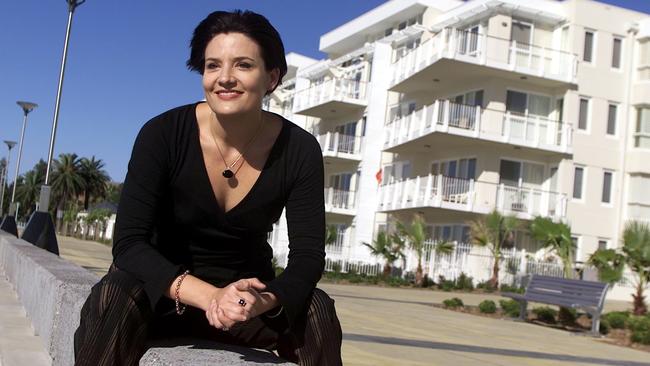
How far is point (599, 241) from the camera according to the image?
3056 cm

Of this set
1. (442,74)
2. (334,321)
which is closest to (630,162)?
(442,74)

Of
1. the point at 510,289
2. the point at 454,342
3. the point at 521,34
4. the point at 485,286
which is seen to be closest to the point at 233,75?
the point at 454,342

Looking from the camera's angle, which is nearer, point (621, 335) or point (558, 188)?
point (621, 335)

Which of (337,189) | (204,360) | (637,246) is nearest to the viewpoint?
(204,360)

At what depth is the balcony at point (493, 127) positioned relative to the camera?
28.9 metres

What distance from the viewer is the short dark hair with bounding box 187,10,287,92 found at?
2.63 meters

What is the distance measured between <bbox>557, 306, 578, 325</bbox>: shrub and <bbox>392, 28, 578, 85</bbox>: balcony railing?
16737 millimetres

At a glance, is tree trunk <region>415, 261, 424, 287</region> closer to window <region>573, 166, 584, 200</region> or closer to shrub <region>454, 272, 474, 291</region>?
shrub <region>454, 272, 474, 291</region>

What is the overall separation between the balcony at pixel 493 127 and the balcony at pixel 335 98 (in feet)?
28.1

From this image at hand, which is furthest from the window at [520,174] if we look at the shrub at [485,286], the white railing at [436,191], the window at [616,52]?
the window at [616,52]

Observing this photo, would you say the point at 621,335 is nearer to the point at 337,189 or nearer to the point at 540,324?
the point at 540,324

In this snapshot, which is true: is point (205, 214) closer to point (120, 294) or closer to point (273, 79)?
point (120, 294)

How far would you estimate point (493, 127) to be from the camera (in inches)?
1146

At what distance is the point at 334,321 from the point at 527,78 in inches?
1132
